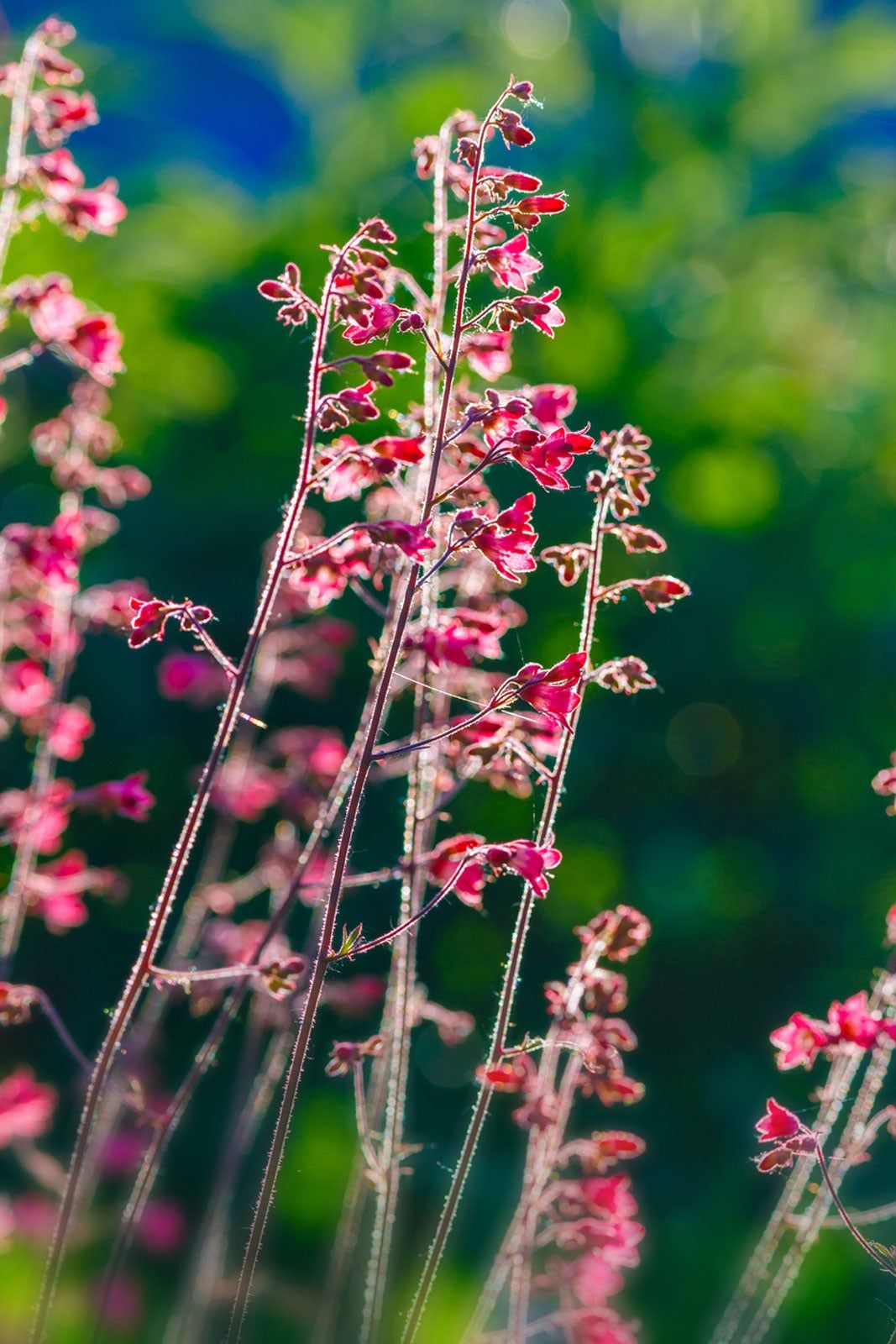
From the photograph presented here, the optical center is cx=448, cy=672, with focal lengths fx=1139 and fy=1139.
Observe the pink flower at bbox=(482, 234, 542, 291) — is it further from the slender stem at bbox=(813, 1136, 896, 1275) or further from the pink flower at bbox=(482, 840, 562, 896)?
the slender stem at bbox=(813, 1136, 896, 1275)

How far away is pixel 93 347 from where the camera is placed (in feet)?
5.82

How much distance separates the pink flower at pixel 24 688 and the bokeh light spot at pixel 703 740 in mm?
2855

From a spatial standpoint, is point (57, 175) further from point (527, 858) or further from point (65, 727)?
point (527, 858)

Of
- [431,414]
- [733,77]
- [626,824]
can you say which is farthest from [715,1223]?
[733,77]

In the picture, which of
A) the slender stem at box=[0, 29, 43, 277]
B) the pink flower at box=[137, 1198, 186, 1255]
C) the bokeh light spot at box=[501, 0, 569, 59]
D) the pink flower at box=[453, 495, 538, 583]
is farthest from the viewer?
the bokeh light spot at box=[501, 0, 569, 59]

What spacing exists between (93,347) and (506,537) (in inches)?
34.6

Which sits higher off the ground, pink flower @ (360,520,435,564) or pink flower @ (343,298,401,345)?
pink flower @ (343,298,401,345)

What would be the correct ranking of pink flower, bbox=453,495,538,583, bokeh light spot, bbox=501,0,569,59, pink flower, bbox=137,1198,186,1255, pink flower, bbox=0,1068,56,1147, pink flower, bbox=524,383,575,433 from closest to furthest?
pink flower, bbox=453,495,538,583 < pink flower, bbox=524,383,575,433 < pink flower, bbox=0,1068,56,1147 < pink flower, bbox=137,1198,186,1255 < bokeh light spot, bbox=501,0,569,59

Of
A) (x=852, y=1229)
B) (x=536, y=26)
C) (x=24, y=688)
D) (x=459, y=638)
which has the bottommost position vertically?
(x=852, y=1229)

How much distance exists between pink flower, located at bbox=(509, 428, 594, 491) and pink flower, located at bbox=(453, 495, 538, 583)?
43 mm

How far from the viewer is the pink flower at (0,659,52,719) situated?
75.7 inches

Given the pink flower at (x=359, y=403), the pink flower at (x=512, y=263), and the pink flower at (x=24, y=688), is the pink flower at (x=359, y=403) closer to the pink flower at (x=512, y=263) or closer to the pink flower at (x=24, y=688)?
the pink flower at (x=512, y=263)

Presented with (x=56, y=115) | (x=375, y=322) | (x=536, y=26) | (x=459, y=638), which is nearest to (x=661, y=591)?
(x=459, y=638)

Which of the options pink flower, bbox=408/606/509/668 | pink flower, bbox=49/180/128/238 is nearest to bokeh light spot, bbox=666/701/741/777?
pink flower, bbox=408/606/509/668
